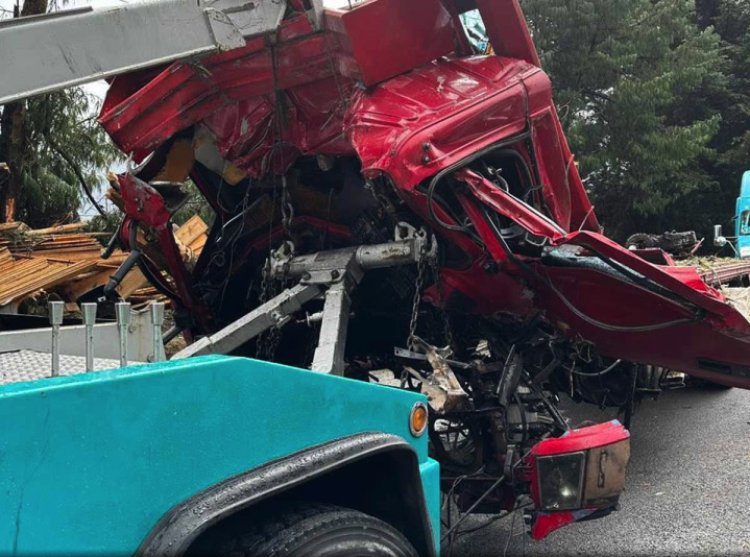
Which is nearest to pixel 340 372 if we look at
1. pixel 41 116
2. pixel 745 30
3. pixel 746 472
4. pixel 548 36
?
pixel 746 472

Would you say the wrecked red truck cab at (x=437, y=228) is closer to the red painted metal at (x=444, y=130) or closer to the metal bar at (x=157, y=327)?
the red painted metal at (x=444, y=130)

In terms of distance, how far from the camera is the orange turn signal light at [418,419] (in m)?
2.49

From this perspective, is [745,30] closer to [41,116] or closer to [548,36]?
[548,36]

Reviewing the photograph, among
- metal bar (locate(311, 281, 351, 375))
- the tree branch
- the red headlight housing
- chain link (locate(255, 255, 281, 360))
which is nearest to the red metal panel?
metal bar (locate(311, 281, 351, 375))

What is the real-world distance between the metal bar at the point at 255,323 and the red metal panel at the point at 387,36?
4.11 feet

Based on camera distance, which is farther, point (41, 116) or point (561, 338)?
point (41, 116)

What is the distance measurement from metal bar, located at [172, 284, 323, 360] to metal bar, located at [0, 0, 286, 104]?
1.51 metres

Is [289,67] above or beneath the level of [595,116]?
above

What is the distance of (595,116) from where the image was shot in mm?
18391

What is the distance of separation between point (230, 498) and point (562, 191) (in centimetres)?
343

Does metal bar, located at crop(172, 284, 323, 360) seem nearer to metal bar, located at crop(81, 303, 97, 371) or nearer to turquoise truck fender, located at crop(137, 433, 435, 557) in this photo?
turquoise truck fender, located at crop(137, 433, 435, 557)

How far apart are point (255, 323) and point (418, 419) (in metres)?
1.51

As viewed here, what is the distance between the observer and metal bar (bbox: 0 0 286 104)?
204cm

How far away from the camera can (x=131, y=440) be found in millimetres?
1606
